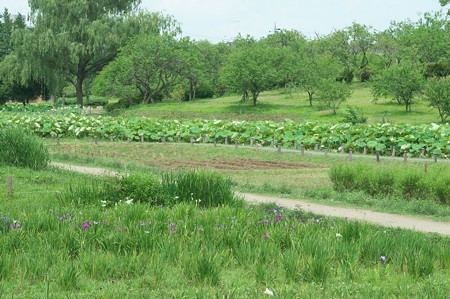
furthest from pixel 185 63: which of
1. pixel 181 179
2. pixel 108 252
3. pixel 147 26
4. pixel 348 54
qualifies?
pixel 108 252

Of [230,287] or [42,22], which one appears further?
[42,22]

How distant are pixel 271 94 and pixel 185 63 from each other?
987cm

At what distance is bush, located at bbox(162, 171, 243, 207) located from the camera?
11.2 meters

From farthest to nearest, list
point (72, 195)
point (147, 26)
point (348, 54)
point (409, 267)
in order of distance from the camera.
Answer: point (348, 54) < point (147, 26) < point (72, 195) < point (409, 267)

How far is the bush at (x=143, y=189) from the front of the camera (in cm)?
1138

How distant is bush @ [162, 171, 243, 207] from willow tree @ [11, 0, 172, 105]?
41.5m

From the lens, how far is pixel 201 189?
1125cm

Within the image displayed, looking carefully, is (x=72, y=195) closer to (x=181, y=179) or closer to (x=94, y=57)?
(x=181, y=179)

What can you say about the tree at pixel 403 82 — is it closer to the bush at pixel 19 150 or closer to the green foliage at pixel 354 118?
the green foliage at pixel 354 118

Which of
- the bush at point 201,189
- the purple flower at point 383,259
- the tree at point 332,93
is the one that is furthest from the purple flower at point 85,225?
the tree at point 332,93

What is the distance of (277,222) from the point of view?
8.68m

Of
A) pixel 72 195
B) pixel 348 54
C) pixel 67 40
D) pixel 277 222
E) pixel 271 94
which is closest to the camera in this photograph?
pixel 277 222

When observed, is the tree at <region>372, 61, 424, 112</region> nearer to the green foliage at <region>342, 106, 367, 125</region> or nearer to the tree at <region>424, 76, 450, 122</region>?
the tree at <region>424, 76, 450, 122</region>

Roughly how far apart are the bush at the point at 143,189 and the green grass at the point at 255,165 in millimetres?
3649
